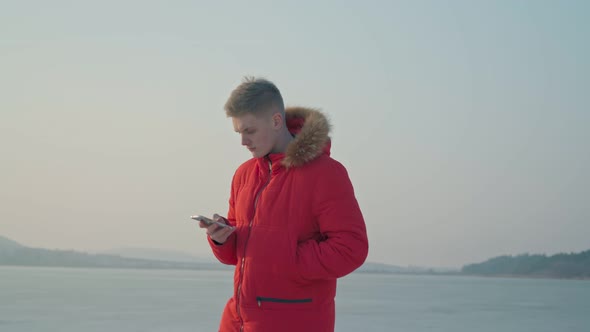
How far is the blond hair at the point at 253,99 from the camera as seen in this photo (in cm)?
207

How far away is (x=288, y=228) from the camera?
2.06 m

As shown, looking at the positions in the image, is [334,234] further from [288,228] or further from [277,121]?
[277,121]

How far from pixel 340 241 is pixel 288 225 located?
157 mm

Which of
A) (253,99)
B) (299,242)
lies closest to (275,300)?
(299,242)

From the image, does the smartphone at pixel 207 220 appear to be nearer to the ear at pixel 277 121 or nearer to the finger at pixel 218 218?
the finger at pixel 218 218

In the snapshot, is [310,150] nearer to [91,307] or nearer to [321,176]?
[321,176]

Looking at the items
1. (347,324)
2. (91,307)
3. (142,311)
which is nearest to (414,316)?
(347,324)

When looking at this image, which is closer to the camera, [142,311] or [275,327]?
[275,327]

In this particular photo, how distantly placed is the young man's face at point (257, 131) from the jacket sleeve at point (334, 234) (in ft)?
0.62

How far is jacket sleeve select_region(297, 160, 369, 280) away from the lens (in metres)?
2.00

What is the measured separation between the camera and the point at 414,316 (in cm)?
940

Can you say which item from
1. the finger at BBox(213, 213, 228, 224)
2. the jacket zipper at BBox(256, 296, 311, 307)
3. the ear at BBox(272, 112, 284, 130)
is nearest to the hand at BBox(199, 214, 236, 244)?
the finger at BBox(213, 213, 228, 224)

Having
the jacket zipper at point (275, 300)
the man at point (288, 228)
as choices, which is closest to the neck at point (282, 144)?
the man at point (288, 228)

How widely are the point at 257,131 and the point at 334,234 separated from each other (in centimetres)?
36
